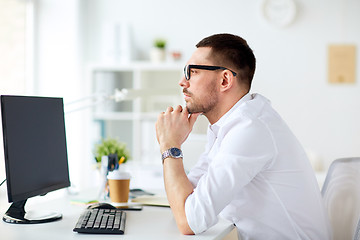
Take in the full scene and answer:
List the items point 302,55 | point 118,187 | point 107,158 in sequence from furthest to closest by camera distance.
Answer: point 302,55 < point 107,158 < point 118,187

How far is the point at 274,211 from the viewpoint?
5.26 feet

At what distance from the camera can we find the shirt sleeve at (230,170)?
57.7 inches

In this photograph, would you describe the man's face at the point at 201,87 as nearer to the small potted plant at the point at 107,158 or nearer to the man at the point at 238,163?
the man at the point at 238,163

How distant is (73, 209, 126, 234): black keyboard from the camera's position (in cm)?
148

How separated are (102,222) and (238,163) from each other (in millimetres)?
471

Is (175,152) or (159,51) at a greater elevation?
(159,51)

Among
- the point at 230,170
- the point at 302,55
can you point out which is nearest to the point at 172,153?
the point at 230,170

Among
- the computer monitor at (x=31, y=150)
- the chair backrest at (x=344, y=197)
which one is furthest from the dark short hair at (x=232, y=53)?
the computer monitor at (x=31, y=150)

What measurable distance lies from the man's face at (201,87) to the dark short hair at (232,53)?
29mm

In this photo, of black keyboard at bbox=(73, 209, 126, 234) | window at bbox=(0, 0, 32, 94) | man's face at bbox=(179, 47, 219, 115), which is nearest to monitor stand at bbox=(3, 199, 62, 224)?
black keyboard at bbox=(73, 209, 126, 234)

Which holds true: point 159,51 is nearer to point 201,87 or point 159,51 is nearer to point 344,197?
point 201,87

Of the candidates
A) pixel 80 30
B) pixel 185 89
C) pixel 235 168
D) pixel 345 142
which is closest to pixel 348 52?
pixel 345 142

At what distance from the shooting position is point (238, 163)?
1495 millimetres

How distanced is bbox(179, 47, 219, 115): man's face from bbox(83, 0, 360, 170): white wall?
239cm
